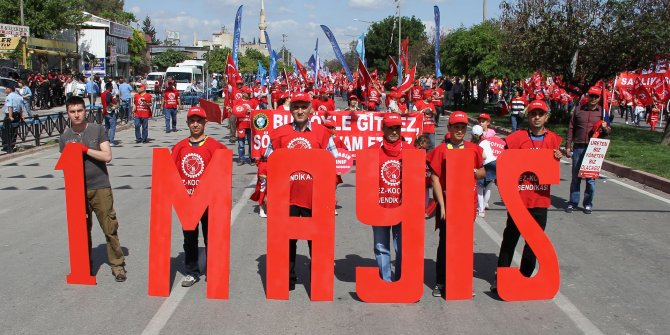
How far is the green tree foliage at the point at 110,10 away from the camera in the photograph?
91375 mm

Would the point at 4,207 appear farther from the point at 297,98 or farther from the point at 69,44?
the point at 69,44

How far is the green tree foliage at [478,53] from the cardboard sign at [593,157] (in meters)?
26.7

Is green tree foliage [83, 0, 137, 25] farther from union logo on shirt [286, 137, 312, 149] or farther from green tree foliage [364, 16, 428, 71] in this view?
union logo on shirt [286, 137, 312, 149]

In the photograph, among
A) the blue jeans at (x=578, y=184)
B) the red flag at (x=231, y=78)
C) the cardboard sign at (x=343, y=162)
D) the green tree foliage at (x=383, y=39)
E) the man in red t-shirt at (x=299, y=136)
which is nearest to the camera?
the man in red t-shirt at (x=299, y=136)

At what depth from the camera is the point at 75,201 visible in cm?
611

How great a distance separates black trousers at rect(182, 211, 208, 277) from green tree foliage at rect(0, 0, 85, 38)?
48.1 m

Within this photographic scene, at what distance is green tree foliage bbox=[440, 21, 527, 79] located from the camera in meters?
36.7

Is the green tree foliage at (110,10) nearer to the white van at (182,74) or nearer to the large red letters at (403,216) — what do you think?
the white van at (182,74)

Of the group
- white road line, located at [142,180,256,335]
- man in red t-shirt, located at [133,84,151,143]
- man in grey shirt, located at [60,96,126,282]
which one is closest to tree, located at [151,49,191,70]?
man in red t-shirt, located at [133,84,151,143]

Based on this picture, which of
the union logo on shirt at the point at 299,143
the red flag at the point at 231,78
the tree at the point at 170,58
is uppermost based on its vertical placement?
the tree at the point at 170,58

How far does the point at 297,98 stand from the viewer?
6184 mm

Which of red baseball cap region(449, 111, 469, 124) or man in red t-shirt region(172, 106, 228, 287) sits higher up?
red baseball cap region(449, 111, 469, 124)

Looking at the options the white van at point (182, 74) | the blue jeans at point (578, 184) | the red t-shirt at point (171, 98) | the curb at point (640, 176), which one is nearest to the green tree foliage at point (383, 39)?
the white van at point (182, 74)

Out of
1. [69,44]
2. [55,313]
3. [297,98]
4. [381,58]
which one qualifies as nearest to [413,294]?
[297,98]
